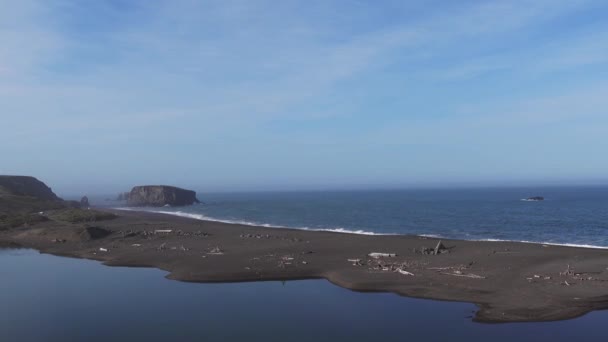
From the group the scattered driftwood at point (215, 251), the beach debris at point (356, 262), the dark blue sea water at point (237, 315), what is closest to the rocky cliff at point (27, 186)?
the scattered driftwood at point (215, 251)

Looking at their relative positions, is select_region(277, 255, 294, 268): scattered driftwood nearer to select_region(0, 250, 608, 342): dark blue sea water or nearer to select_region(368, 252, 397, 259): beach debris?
select_region(0, 250, 608, 342): dark blue sea water

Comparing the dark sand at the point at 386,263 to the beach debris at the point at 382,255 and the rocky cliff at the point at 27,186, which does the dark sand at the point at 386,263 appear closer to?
the beach debris at the point at 382,255

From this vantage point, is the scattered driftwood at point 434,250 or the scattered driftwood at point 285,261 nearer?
the scattered driftwood at point 285,261

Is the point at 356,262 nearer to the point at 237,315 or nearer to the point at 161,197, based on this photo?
the point at 237,315

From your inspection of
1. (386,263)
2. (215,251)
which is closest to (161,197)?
(215,251)

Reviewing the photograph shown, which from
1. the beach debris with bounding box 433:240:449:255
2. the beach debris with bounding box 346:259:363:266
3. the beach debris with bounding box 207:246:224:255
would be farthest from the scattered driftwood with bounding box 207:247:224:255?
the beach debris with bounding box 433:240:449:255

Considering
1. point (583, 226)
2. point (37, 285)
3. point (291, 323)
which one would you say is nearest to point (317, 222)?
point (583, 226)
